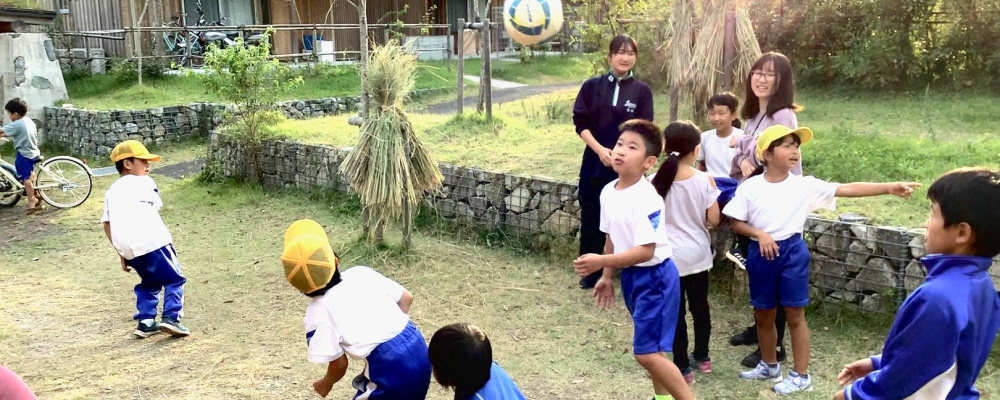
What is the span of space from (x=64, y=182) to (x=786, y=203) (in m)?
7.26

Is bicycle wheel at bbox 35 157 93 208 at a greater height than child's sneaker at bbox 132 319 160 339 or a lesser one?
greater

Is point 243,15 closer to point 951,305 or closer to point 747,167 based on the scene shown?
point 747,167

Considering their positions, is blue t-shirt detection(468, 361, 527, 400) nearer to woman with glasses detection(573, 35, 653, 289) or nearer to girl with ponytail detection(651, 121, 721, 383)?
girl with ponytail detection(651, 121, 721, 383)

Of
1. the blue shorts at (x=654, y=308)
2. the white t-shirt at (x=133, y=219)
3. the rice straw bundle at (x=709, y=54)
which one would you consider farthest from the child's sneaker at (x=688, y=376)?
the rice straw bundle at (x=709, y=54)

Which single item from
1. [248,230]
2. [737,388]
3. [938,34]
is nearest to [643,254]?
[737,388]

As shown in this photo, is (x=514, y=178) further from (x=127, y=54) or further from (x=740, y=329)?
(x=127, y=54)

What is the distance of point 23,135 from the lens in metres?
7.24

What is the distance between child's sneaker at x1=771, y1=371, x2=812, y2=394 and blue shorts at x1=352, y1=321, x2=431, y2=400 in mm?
1709

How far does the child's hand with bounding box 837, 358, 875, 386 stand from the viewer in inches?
73.5

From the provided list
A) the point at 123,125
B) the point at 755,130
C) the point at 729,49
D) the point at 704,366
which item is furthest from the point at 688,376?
the point at 123,125

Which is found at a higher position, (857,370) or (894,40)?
(894,40)

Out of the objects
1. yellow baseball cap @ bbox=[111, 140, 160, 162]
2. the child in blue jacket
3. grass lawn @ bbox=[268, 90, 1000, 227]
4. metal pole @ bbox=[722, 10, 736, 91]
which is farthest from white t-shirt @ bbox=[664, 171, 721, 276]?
metal pole @ bbox=[722, 10, 736, 91]

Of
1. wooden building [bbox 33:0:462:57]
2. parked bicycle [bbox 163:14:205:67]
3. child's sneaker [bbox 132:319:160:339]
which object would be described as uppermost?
wooden building [bbox 33:0:462:57]

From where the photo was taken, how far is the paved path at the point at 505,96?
12.4 m
